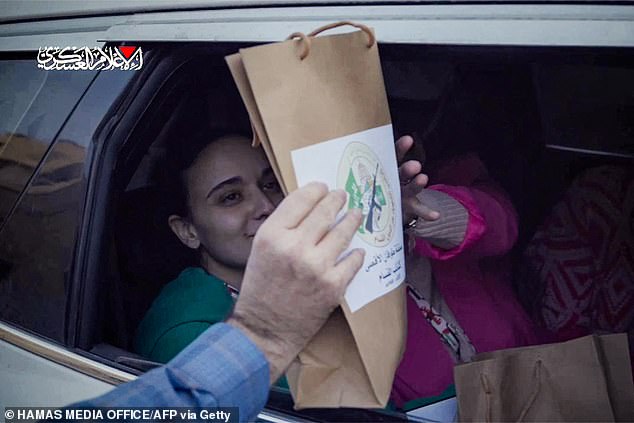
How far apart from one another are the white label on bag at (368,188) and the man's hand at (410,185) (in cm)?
19

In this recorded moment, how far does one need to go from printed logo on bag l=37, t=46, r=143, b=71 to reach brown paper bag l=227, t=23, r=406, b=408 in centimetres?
57

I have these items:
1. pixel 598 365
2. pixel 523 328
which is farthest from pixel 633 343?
pixel 598 365

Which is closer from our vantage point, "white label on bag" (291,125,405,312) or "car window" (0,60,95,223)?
"white label on bag" (291,125,405,312)

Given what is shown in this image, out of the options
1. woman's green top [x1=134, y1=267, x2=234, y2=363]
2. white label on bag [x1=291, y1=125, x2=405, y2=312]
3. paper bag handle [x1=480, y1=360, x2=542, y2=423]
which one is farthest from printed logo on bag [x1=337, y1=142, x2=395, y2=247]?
woman's green top [x1=134, y1=267, x2=234, y2=363]

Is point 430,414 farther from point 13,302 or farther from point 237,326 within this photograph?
point 13,302

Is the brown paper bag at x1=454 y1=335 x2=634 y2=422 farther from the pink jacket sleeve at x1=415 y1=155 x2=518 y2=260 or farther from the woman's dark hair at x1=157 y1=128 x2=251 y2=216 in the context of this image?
the woman's dark hair at x1=157 y1=128 x2=251 y2=216

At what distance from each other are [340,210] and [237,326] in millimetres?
243

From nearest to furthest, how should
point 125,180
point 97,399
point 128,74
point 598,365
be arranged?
point 97,399
point 598,365
point 128,74
point 125,180

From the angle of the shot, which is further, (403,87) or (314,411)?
(403,87)

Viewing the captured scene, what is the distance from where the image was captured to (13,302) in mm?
1696

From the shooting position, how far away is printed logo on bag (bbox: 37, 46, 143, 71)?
150 centimetres

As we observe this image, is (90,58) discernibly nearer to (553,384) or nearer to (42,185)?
(42,185)

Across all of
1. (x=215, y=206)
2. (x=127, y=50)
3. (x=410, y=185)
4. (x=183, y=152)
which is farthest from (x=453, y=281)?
(x=127, y=50)

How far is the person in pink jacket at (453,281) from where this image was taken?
1506 millimetres
